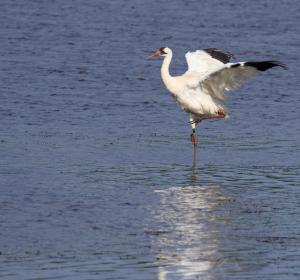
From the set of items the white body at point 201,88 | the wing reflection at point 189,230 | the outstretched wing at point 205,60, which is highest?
the outstretched wing at point 205,60

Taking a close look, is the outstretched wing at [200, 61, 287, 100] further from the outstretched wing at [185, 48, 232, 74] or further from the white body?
the outstretched wing at [185, 48, 232, 74]

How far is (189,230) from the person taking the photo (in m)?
10.6

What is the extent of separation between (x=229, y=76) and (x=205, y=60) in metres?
1.63

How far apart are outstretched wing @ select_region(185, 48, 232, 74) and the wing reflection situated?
351cm

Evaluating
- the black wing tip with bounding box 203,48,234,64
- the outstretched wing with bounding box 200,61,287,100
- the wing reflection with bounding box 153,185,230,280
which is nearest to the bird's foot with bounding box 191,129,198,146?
the outstretched wing with bounding box 200,61,287,100

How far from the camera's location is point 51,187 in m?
12.4

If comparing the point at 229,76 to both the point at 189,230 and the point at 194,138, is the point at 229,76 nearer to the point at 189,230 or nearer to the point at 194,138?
the point at 194,138

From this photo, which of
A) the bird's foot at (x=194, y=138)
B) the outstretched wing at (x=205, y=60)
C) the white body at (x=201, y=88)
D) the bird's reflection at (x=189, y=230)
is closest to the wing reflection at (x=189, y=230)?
the bird's reflection at (x=189, y=230)

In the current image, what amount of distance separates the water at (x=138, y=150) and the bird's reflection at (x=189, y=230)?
0.02m

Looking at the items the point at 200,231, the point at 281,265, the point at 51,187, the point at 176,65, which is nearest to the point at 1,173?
the point at 51,187

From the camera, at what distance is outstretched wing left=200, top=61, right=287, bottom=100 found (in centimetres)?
1404

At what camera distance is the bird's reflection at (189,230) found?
9.29 m

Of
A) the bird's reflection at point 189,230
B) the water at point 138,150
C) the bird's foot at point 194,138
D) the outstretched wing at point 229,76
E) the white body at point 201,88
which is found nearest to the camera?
the bird's reflection at point 189,230

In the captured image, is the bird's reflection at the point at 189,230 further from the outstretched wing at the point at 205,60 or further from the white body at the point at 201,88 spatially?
the outstretched wing at the point at 205,60
